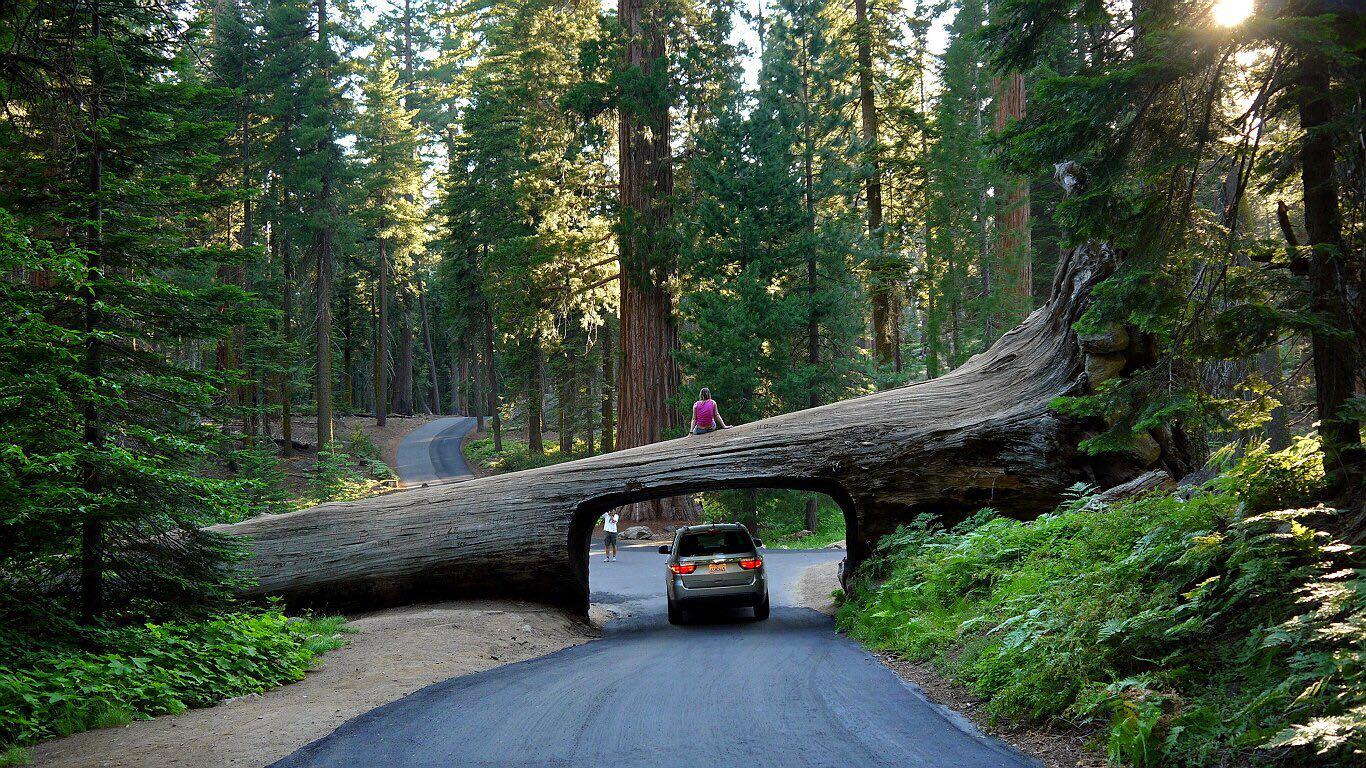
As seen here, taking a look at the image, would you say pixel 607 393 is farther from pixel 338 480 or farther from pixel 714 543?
pixel 714 543

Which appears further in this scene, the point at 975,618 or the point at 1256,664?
the point at 975,618

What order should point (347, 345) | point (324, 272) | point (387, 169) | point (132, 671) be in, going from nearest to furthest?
point (132, 671) < point (324, 272) < point (387, 169) < point (347, 345)

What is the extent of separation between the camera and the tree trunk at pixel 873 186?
27672 millimetres

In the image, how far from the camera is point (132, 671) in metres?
7.96

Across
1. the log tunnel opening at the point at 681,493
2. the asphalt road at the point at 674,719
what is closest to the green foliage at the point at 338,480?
the log tunnel opening at the point at 681,493

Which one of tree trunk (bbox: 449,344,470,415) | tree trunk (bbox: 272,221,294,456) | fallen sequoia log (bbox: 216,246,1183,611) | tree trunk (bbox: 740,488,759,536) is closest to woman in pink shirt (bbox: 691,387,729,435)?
fallen sequoia log (bbox: 216,246,1183,611)

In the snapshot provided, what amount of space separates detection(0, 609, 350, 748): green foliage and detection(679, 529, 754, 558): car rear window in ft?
21.8

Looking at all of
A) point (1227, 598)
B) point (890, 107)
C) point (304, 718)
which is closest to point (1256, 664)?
point (1227, 598)

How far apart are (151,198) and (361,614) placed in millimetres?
8019

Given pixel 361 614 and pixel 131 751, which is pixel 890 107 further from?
pixel 131 751

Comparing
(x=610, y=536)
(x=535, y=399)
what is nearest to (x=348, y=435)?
(x=535, y=399)

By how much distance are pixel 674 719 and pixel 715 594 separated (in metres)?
7.33

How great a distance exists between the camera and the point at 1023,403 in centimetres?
1384

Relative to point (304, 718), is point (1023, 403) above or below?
above
